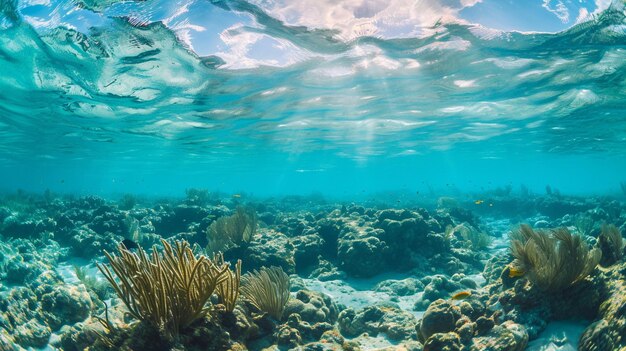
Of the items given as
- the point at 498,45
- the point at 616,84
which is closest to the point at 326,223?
the point at 498,45

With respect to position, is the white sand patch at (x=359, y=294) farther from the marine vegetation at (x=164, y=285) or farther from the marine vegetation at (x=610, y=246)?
the marine vegetation at (x=164, y=285)

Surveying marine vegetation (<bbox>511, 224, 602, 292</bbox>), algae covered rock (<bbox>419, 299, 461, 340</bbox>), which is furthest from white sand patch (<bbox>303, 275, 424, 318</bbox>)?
marine vegetation (<bbox>511, 224, 602, 292</bbox>)

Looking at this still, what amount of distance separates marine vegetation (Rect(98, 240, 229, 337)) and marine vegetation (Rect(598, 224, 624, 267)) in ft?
20.7

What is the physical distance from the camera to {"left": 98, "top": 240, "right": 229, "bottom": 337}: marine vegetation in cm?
351

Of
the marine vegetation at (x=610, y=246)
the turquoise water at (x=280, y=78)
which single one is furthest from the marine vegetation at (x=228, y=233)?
the marine vegetation at (x=610, y=246)

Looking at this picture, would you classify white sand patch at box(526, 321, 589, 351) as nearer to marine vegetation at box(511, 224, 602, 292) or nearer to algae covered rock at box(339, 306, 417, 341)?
marine vegetation at box(511, 224, 602, 292)

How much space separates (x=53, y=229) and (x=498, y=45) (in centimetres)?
1910

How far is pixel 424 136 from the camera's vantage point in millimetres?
31938

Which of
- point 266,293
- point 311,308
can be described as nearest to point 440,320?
point 311,308

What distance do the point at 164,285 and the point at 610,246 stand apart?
712 centimetres

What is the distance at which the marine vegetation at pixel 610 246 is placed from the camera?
584 cm

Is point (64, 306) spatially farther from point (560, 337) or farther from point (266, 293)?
point (560, 337)

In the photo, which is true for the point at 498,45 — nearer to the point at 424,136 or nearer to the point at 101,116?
the point at 424,136

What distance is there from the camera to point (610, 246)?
5996 mm
